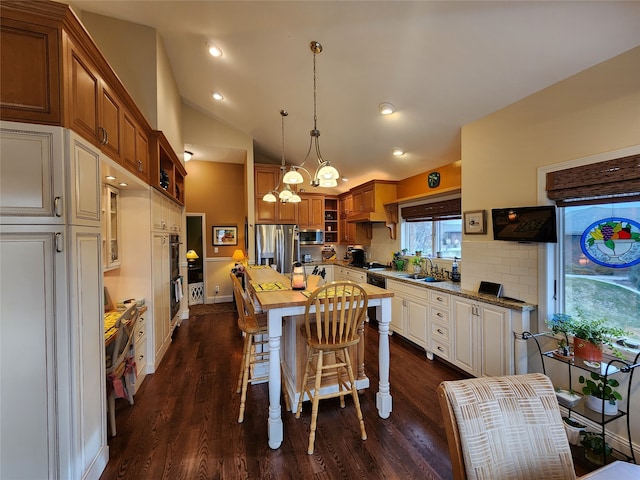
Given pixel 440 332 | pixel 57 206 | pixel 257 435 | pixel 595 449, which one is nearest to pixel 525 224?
pixel 440 332

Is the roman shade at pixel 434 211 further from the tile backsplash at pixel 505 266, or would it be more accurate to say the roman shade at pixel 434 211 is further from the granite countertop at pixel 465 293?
the granite countertop at pixel 465 293

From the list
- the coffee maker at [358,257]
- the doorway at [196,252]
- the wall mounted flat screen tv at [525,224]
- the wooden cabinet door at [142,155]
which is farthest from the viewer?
the doorway at [196,252]

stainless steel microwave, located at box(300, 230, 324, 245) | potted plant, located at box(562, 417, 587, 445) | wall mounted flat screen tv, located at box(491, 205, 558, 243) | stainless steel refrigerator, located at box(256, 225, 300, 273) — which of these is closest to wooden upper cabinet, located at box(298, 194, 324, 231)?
stainless steel microwave, located at box(300, 230, 324, 245)

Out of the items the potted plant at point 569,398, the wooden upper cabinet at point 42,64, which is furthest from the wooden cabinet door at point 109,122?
the potted plant at point 569,398

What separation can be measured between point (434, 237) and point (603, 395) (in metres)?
2.56

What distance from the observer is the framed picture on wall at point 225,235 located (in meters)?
6.03

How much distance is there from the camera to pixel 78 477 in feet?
4.65

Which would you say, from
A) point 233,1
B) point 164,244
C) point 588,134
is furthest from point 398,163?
point 164,244

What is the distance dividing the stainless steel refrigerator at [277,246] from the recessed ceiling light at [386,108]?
3073mm

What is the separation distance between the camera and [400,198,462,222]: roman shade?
3.52 metres

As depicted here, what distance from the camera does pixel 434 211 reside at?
3.84 metres

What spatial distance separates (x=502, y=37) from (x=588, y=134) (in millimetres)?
916

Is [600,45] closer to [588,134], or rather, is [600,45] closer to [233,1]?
[588,134]

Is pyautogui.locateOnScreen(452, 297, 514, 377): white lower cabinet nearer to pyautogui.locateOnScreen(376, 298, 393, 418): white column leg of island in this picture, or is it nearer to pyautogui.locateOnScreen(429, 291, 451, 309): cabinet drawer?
pyautogui.locateOnScreen(429, 291, 451, 309): cabinet drawer
